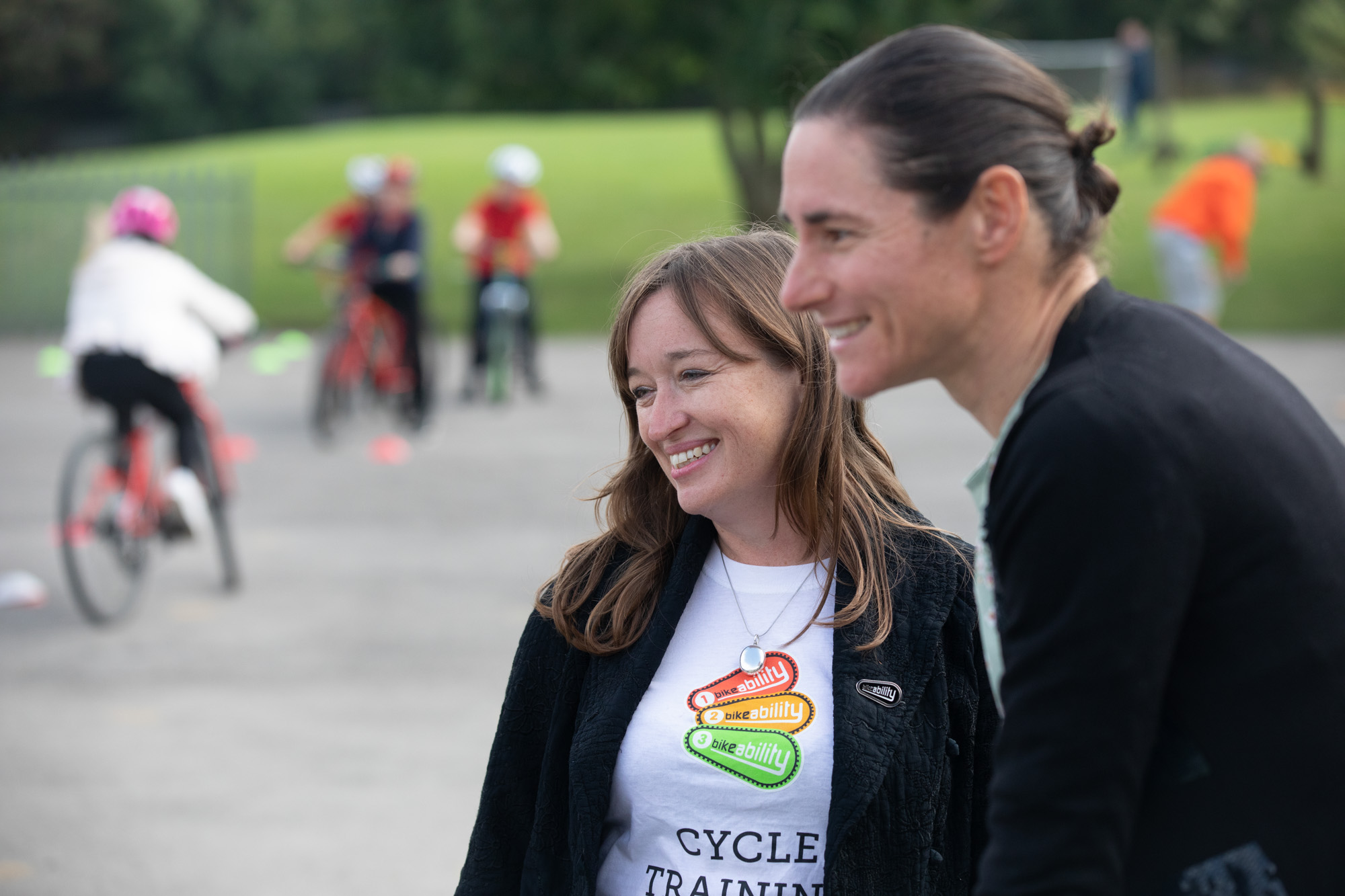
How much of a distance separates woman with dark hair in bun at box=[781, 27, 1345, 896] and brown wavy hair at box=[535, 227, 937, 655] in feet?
2.59

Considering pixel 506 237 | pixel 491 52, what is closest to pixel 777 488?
pixel 506 237

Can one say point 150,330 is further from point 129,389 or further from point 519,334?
point 519,334

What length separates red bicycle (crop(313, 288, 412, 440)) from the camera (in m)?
12.2

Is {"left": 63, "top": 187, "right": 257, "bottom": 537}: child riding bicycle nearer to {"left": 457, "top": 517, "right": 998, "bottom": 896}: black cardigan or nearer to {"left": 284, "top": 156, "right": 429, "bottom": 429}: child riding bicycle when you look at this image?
{"left": 284, "top": 156, "right": 429, "bottom": 429}: child riding bicycle

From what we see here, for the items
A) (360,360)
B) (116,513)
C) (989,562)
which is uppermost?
(360,360)

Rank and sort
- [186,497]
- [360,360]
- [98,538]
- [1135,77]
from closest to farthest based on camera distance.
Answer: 1. [98,538]
2. [186,497]
3. [360,360]
4. [1135,77]

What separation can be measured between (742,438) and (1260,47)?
60.1m

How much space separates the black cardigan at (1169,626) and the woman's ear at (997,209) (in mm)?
124

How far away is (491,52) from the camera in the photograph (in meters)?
23.0

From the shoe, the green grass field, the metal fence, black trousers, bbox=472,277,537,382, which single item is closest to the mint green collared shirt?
the shoe

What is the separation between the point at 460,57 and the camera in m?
24.8

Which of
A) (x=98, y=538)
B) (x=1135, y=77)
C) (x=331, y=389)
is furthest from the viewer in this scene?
(x=1135, y=77)

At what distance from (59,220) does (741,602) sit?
21970 millimetres

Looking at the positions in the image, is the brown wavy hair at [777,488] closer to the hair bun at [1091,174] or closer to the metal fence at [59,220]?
the hair bun at [1091,174]
